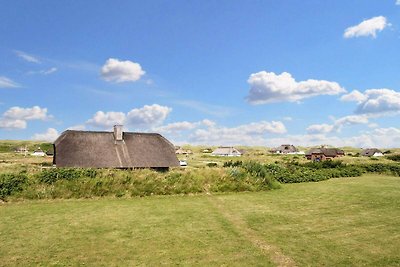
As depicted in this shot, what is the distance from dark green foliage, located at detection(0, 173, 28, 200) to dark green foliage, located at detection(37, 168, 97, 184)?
3.44 feet

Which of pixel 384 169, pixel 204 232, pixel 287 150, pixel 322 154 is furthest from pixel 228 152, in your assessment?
pixel 204 232

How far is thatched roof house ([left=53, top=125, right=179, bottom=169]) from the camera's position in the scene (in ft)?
106

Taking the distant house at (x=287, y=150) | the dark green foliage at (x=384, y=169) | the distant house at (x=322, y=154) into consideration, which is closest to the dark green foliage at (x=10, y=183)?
the dark green foliage at (x=384, y=169)

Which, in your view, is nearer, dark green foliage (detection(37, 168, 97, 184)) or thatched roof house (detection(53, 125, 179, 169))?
dark green foliage (detection(37, 168, 97, 184))

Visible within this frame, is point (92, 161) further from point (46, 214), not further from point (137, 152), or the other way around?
point (46, 214)

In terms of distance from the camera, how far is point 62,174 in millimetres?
22719

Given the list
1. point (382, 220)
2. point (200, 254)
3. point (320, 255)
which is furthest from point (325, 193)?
point (200, 254)

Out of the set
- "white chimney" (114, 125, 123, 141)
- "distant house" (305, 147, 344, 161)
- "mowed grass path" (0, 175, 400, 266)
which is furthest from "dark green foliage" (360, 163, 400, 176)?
"distant house" (305, 147, 344, 161)

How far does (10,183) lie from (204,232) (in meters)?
14.1

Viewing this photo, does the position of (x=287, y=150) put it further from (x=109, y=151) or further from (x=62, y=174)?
(x=62, y=174)

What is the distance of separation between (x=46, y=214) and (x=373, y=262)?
49.0 ft

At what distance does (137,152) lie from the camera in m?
35.2

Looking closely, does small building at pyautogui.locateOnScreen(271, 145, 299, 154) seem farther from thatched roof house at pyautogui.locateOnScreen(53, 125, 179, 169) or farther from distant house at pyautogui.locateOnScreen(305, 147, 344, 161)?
thatched roof house at pyautogui.locateOnScreen(53, 125, 179, 169)

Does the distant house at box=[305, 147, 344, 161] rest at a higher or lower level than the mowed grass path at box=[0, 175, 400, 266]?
higher
